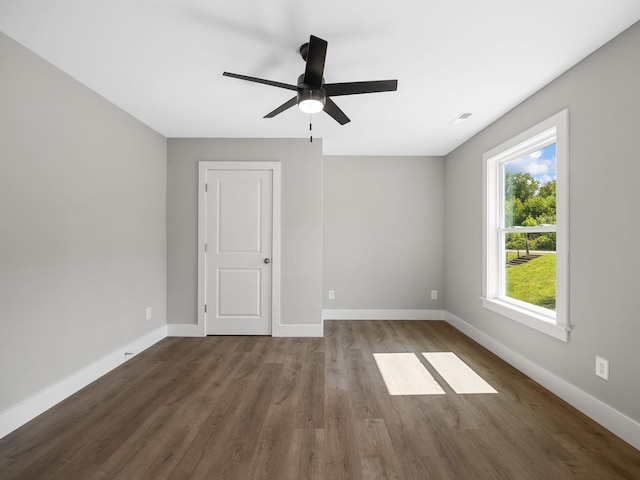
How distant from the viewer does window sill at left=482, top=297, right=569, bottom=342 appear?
2.54 meters

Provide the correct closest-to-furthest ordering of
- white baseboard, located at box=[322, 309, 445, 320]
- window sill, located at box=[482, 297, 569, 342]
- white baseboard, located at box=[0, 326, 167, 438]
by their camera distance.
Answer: white baseboard, located at box=[0, 326, 167, 438] → window sill, located at box=[482, 297, 569, 342] → white baseboard, located at box=[322, 309, 445, 320]

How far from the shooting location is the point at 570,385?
2432 millimetres

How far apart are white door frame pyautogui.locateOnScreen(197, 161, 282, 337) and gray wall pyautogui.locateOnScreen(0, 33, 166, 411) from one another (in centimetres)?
64

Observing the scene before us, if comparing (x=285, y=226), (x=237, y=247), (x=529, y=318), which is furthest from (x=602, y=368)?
(x=237, y=247)

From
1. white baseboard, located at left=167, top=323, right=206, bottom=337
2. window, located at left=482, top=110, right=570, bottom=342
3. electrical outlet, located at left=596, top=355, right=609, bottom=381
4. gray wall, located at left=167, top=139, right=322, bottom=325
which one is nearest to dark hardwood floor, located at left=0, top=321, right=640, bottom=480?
electrical outlet, located at left=596, top=355, right=609, bottom=381

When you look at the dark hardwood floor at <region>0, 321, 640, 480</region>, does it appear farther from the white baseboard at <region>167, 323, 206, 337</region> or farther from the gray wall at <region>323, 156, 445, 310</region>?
the gray wall at <region>323, 156, 445, 310</region>

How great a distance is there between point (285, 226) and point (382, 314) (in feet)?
6.78

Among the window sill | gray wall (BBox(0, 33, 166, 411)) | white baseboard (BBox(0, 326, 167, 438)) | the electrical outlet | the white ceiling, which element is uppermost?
the white ceiling

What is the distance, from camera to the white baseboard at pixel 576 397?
1.96m

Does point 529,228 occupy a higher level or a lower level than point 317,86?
lower

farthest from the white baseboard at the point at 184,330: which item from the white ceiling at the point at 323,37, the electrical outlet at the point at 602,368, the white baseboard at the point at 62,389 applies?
the electrical outlet at the point at 602,368

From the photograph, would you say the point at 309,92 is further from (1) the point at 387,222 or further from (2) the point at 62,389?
(1) the point at 387,222

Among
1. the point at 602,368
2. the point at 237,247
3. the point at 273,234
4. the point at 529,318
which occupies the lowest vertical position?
the point at 602,368

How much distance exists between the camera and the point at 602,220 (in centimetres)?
217
